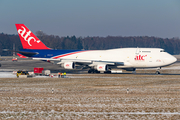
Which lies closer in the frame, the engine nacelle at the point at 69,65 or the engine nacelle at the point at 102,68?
the engine nacelle at the point at 102,68

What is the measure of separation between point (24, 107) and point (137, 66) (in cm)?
3452

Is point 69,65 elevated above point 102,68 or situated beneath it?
elevated above

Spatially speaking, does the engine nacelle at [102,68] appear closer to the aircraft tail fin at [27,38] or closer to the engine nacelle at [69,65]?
the engine nacelle at [69,65]

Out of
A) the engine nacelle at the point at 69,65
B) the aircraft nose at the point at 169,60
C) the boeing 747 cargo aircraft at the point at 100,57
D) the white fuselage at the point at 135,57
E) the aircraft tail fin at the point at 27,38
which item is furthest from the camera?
Result: the aircraft tail fin at the point at 27,38

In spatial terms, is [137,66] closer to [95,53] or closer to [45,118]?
[95,53]

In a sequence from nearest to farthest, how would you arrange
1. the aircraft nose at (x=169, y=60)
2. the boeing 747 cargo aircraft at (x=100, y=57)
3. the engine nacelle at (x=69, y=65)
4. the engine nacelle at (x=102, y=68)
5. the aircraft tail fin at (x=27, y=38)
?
1. the aircraft nose at (x=169, y=60)
2. the boeing 747 cargo aircraft at (x=100, y=57)
3. the engine nacelle at (x=102, y=68)
4. the engine nacelle at (x=69, y=65)
5. the aircraft tail fin at (x=27, y=38)

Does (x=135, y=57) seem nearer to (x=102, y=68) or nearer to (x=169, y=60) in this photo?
(x=169, y=60)

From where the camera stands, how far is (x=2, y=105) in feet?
70.1

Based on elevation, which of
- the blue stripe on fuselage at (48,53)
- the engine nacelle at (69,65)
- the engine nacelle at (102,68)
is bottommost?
the engine nacelle at (102,68)

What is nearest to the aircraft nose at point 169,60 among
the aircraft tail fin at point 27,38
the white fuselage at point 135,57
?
the white fuselage at point 135,57

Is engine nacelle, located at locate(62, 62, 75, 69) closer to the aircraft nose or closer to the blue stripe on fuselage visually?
the blue stripe on fuselage

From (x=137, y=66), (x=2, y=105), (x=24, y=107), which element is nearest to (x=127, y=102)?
(x=24, y=107)

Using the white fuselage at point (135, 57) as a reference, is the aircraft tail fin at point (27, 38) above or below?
above

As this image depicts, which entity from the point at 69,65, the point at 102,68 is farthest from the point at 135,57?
the point at 69,65
